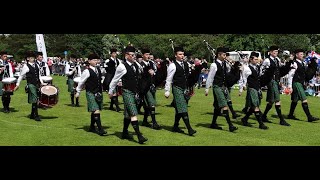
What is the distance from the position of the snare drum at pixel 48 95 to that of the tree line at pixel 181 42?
19.5 m

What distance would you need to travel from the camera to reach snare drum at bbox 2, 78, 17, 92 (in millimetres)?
13328

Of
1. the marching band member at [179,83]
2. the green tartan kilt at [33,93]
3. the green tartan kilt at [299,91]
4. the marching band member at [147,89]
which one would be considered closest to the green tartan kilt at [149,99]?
the marching band member at [147,89]

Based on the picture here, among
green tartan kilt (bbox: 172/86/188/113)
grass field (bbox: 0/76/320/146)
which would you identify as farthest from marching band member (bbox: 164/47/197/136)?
grass field (bbox: 0/76/320/146)

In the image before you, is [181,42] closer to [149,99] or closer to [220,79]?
[149,99]

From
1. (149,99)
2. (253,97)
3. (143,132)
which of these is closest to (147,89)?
(149,99)

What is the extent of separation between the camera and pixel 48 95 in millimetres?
11406

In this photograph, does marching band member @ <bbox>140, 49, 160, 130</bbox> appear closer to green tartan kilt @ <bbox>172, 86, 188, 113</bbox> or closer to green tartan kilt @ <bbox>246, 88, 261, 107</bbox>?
green tartan kilt @ <bbox>172, 86, 188, 113</bbox>

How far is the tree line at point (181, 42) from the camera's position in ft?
139

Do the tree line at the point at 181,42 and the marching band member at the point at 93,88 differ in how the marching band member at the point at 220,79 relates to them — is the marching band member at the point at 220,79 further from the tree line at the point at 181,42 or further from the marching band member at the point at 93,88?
the tree line at the point at 181,42

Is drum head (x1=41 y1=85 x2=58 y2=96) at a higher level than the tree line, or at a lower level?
lower

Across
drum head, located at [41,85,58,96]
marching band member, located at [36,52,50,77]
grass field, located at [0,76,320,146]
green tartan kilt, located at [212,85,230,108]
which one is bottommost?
grass field, located at [0,76,320,146]

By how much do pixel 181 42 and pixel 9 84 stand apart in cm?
3451

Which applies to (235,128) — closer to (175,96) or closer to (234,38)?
(175,96)

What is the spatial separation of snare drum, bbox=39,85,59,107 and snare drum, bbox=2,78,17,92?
2354 mm
